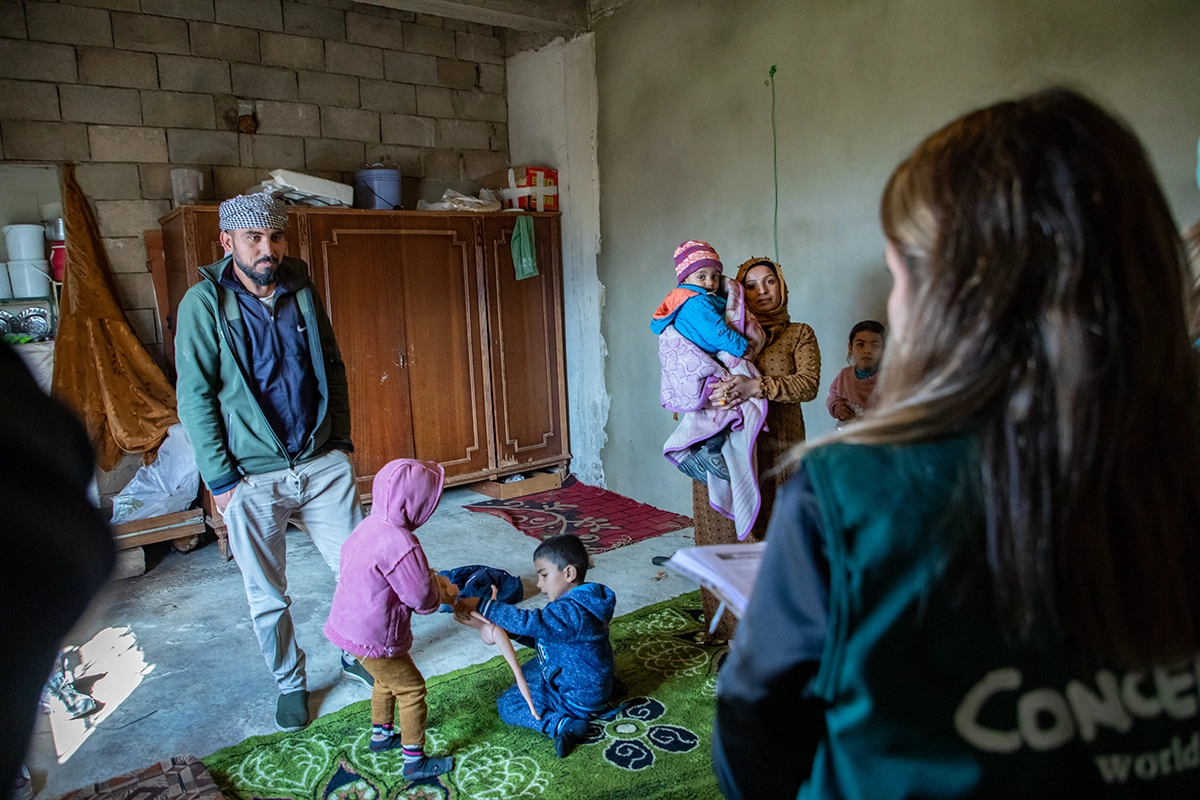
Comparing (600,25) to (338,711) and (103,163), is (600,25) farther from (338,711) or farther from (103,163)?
(338,711)

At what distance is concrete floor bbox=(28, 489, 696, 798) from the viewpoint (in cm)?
243

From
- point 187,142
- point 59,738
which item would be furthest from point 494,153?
point 59,738

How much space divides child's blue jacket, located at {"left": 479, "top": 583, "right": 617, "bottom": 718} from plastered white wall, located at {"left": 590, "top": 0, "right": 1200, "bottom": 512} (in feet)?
5.71

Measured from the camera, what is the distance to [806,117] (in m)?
3.57

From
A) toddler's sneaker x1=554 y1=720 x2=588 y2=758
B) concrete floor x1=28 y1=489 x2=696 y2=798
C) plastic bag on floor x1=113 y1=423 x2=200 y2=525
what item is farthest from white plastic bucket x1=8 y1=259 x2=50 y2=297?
toddler's sneaker x1=554 y1=720 x2=588 y2=758

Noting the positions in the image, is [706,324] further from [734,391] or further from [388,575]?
[388,575]

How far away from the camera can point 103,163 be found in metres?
4.30

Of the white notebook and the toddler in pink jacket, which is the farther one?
the toddler in pink jacket

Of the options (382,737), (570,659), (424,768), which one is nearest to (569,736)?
(570,659)

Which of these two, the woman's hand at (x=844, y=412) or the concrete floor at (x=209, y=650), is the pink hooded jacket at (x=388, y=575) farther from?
the woman's hand at (x=844, y=412)

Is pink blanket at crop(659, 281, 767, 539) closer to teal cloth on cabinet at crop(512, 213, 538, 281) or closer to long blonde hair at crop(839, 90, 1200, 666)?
long blonde hair at crop(839, 90, 1200, 666)

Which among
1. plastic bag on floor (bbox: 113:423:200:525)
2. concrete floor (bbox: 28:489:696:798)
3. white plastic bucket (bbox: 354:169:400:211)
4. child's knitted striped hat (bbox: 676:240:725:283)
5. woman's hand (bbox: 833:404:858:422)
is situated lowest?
concrete floor (bbox: 28:489:696:798)

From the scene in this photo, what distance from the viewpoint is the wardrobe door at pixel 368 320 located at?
14.5 feet

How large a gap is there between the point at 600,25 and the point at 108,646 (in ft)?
13.7
